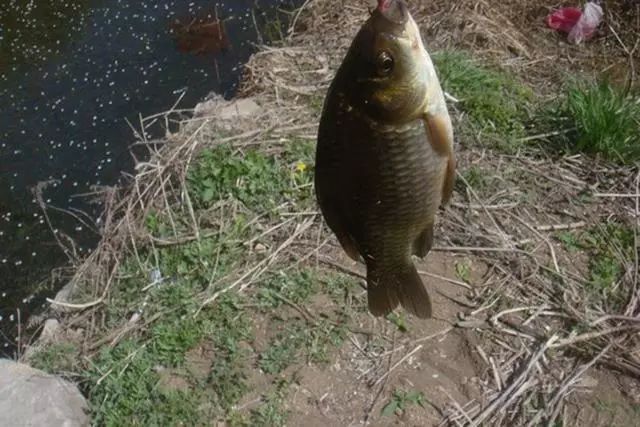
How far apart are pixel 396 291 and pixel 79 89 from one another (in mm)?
4963

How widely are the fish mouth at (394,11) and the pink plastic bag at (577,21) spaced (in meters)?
4.82

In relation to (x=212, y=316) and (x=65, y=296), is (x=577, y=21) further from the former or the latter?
(x=65, y=296)

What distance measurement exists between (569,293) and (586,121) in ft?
3.79

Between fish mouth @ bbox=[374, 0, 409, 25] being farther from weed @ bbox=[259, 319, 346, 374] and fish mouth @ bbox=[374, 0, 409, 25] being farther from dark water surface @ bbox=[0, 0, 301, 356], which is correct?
dark water surface @ bbox=[0, 0, 301, 356]

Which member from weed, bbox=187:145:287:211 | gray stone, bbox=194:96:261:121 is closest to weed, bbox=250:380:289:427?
weed, bbox=187:145:287:211

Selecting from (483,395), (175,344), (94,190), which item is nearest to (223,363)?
(175,344)

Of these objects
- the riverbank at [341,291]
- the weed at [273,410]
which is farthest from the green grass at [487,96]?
the weed at [273,410]

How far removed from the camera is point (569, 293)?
3.58m

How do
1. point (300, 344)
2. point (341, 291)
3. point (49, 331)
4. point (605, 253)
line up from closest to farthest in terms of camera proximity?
point (300, 344)
point (341, 291)
point (605, 253)
point (49, 331)

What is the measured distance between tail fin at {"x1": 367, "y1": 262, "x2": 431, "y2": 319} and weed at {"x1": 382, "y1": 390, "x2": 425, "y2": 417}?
1022mm

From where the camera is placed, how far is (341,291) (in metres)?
3.68

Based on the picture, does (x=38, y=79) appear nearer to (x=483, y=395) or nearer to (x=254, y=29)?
(x=254, y=29)

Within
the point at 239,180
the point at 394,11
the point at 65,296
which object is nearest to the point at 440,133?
the point at 394,11

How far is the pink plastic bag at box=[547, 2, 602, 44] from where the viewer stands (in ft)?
19.5
